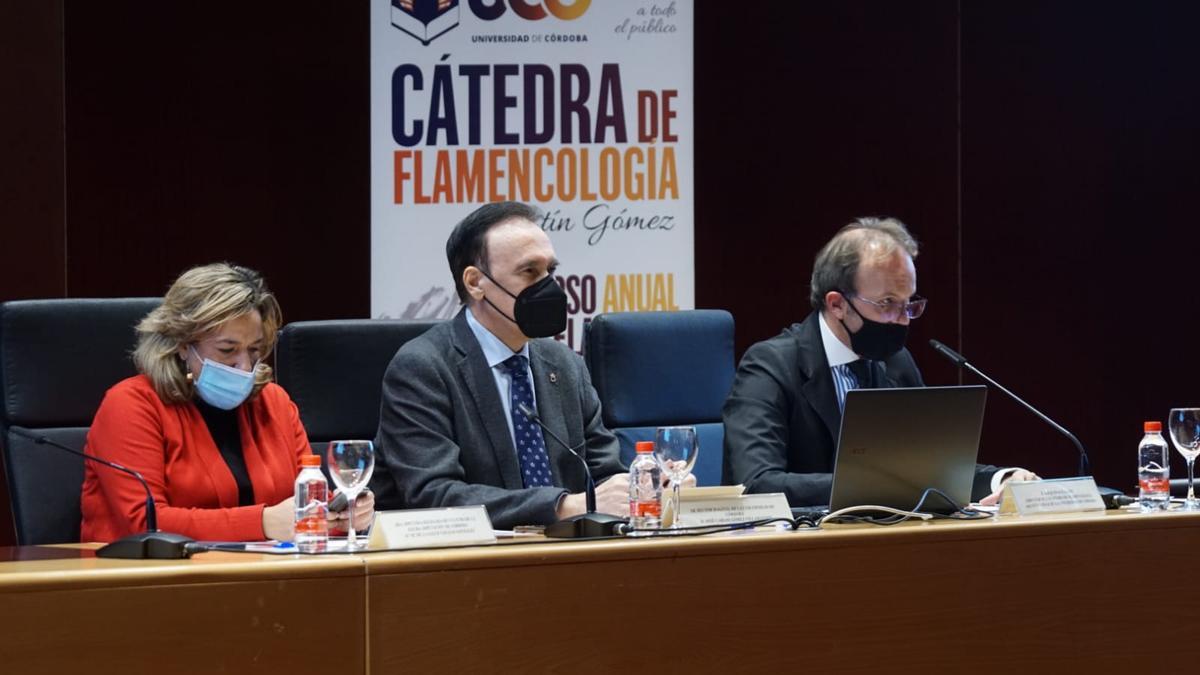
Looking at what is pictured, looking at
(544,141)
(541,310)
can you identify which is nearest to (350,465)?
(541,310)

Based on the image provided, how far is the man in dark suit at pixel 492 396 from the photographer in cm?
270

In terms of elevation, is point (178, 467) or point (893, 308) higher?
point (893, 308)

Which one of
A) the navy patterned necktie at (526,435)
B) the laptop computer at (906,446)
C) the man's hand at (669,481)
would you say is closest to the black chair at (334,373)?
the navy patterned necktie at (526,435)

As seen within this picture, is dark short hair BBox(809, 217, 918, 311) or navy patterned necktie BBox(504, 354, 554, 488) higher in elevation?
dark short hair BBox(809, 217, 918, 311)

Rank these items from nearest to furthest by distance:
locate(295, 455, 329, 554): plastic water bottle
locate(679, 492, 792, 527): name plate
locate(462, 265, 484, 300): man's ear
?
locate(295, 455, 329, 554): plastic water bottle, locate(679, 492, 792, 527): name plate, locate(462, 265, 484, 300): man's ear

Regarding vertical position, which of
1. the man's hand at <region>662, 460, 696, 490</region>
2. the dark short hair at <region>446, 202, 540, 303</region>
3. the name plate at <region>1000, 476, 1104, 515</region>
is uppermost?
the dark short hair at <region>446, 202, 540, 303</region>

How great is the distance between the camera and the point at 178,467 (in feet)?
8.86

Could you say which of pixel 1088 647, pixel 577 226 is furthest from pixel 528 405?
pixel 577 226

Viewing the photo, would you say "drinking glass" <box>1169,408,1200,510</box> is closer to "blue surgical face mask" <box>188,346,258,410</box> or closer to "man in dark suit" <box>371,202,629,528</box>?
"man in dark suit" <box>371,202,629,528</box>

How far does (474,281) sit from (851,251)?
2.81ft

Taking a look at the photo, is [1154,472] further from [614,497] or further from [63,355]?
[63,355]

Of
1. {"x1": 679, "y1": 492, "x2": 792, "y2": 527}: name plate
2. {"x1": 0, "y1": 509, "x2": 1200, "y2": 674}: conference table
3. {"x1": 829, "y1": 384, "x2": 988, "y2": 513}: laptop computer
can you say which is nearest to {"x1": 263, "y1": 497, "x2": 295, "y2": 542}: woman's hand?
{"x1": 0, "y1": 509, "x2": 1200, "y2": 674}: conference table

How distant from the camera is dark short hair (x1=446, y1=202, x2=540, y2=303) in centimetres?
294

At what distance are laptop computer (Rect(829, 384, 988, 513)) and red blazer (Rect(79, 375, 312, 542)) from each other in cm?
105
